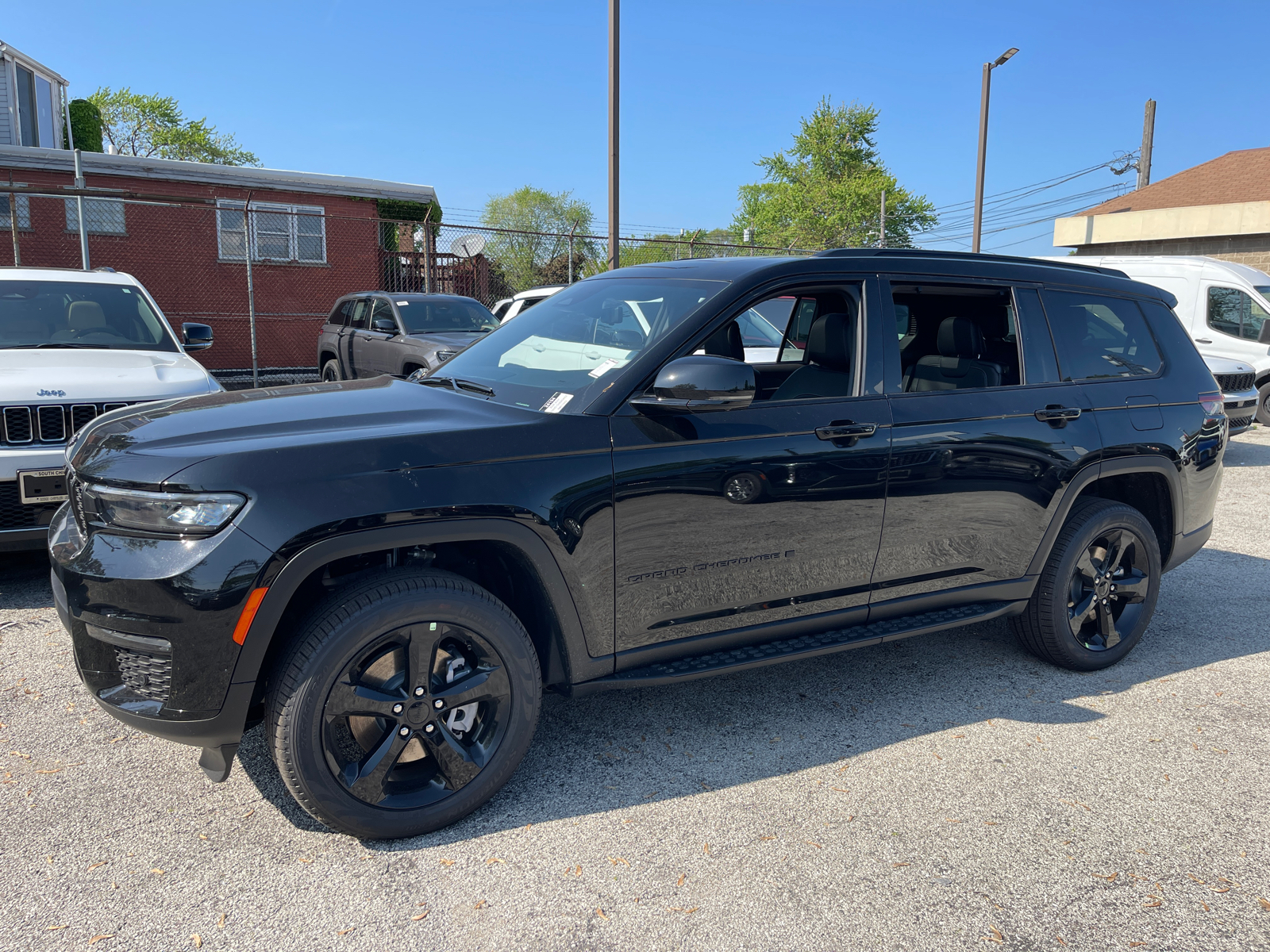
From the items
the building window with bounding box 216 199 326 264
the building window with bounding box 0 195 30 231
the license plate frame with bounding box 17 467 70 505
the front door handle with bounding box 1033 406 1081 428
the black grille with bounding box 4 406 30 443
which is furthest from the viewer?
the building window with bounding box 216 199 326 264

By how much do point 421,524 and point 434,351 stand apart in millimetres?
7820

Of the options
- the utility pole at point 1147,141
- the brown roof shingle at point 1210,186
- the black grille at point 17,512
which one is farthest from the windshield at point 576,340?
the utility pole at point 1147,141

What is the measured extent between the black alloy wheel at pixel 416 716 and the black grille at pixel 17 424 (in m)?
2.99

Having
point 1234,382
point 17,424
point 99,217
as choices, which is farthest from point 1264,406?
point 99,217

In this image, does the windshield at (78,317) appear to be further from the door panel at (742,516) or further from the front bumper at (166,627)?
the door panel at (742,516)

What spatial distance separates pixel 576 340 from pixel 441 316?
8.30 m

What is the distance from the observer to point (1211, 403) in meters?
4.59

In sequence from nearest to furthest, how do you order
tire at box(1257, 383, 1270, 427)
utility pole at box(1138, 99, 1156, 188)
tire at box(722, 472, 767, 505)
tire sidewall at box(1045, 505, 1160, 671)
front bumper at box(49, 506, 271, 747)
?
1. front bumper at box(49, 506, 271, 747)
2. tire at box(722, 472, 767, 505)
3. tire sidewall at box(1045, 505, 1160, 671)
4. tire at box(1257, 383, 1270, 427)
5. utility pole at box(1138, 99, 1156, 188)

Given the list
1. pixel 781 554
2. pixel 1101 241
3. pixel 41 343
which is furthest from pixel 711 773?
pixel 1101 241

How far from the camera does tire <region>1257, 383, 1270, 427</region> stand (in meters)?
13.3

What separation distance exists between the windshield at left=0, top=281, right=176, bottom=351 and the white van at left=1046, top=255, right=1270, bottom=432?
38.5ft

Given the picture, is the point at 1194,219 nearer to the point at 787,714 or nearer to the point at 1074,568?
the point at 1074,568

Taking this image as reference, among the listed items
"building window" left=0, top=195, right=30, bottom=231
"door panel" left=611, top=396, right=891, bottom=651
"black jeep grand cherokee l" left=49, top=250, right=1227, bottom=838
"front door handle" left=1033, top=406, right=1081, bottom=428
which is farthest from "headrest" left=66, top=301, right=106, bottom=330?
"building window" left=0, top=195, right=30, bottom=231

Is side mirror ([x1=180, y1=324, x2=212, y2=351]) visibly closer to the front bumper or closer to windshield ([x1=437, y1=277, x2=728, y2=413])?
windshield ([x1=437, y1=277, x2=728, y2=413])
